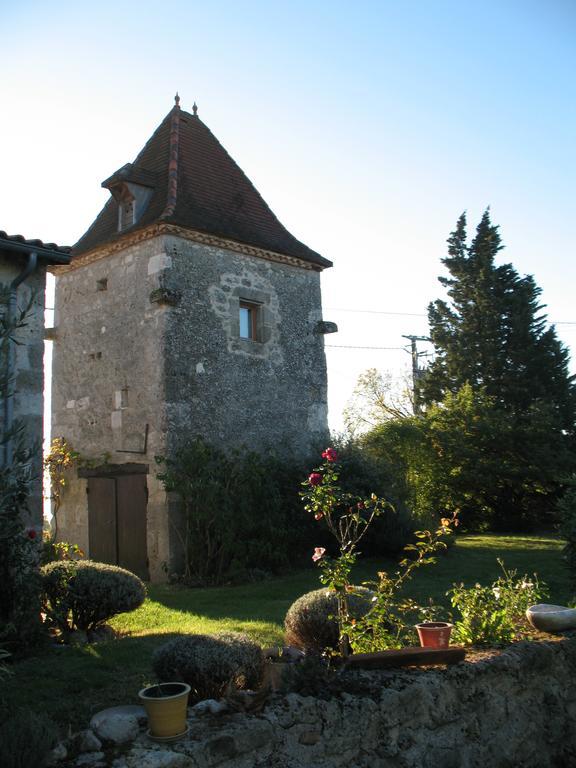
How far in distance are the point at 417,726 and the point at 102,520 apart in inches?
369

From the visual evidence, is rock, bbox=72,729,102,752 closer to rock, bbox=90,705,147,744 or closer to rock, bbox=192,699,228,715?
rock, bbox=90,705,147,744

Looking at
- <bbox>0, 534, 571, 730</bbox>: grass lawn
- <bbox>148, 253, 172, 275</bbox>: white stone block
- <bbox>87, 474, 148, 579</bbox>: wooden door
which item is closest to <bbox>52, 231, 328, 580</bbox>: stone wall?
<bbox>148, 253, 172, 275</bbox>: white stone block

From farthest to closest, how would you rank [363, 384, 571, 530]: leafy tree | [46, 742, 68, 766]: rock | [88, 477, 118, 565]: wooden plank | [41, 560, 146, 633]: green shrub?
[363, 384, 571, 530]: leafy tree < [88, 477, 118, 565]: wooden plank < [41, 560, 146, 633]: green shrub < [46, 742, 68, 766]: rock

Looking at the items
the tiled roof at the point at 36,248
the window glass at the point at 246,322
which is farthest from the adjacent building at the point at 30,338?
the window glass at the point at 246,322

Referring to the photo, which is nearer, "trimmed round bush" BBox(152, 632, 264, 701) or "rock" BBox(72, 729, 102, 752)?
"rock" BBox(72, 729, 102, 752)

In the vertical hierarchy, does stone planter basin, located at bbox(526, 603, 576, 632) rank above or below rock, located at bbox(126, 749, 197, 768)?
above

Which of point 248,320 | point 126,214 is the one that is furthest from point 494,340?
point 126,214

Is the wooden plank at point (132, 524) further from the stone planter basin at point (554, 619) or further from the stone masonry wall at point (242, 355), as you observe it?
the stone planter basin at point (554, 619)

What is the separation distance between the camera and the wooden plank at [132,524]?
39.6 feet

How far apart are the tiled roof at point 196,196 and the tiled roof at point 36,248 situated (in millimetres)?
4938

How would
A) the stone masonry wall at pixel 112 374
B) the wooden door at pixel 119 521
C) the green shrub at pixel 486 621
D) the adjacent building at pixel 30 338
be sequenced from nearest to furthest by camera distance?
1. the green shrub at pixel 486 621
2. the adjacent building at pixel 30 338
3. the stone masonry wall at pixel 112 374
4. the wooden door at pixel 119 521

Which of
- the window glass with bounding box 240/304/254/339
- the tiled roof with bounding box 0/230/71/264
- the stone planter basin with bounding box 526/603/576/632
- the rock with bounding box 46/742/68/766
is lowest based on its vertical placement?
the rock with bounding box 46/742/68/766

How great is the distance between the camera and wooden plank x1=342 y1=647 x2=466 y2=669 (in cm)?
471

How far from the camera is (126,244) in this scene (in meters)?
13.1
